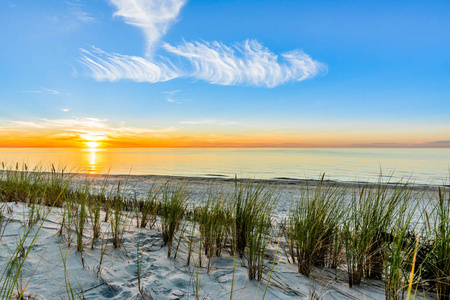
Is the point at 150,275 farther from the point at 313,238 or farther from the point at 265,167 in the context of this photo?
the point at 265,167

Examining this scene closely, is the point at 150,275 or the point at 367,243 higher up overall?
the point at 367,243

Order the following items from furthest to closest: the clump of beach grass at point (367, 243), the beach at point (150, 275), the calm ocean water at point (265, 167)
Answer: the calm ocean water at point (265, 167)
the clump of beach grass at point (367, 243)
the beach at point (150, 275)

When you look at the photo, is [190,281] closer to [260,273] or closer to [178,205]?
[260,273]

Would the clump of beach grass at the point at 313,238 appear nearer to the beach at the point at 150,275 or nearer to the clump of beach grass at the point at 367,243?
the beach at the point at 150,275

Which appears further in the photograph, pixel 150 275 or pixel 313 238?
pixel 313 238

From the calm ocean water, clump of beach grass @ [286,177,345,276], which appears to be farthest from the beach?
the calm ocean water

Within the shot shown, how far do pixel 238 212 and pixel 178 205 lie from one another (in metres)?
0.78

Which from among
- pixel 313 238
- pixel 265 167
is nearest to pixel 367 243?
pixel 313 238

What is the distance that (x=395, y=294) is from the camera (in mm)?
1871

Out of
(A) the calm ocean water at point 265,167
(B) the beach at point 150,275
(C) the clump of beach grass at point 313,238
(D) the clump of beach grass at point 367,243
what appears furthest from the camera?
(A) the calm ocean water at point 265,167

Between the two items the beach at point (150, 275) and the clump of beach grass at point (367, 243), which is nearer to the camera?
the beach at point (150, 275)


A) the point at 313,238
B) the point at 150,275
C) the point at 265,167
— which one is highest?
the point at 313,238

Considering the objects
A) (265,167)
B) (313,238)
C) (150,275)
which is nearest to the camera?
(150,275)

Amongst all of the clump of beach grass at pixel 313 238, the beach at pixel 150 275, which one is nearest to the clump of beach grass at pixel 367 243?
the beach at pixel 150 275
